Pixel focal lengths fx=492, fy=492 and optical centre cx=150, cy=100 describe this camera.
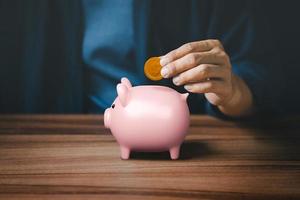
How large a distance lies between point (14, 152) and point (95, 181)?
142 mm

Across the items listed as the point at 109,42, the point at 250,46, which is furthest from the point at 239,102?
the point at 109,42

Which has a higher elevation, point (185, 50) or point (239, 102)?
point (185, 50)

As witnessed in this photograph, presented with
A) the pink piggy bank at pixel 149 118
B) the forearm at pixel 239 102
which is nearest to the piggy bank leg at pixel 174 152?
the pink piggy bank at pixel 149 118

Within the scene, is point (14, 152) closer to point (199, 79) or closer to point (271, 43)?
point (199, 79)

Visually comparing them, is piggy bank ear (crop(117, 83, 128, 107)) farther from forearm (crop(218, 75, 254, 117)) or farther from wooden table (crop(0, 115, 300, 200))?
forearm (crop(218, 75, 254, 117))

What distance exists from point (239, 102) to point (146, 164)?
0.72 feet

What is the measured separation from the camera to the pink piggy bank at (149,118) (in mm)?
549

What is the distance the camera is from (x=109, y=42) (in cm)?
75

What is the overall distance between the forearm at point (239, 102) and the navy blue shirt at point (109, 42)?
1 cm

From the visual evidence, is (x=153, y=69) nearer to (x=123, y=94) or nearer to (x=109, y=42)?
(x=123, y=94)

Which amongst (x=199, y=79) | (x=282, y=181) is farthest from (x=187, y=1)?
(x=282, y=181)

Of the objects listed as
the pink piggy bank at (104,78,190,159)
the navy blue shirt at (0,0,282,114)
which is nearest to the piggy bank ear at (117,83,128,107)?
the pink piggy bank at (104,78,190,159)

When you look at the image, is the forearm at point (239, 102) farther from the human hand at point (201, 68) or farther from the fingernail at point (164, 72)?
the fingernail at point (164, 72)

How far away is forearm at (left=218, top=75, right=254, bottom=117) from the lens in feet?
2.35
